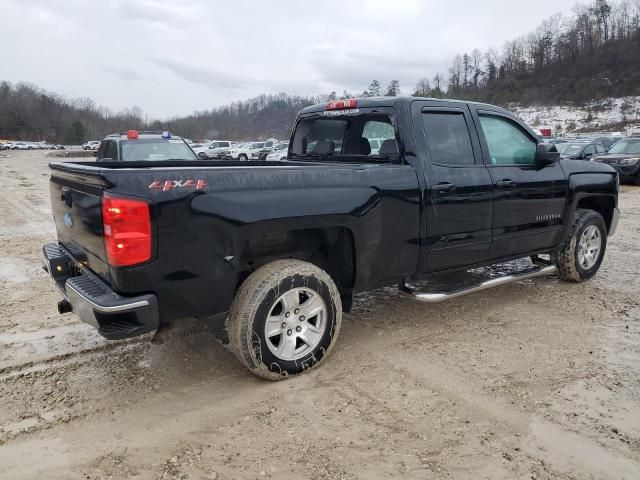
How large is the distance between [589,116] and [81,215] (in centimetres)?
8237

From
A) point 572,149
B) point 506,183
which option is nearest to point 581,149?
point 572,149

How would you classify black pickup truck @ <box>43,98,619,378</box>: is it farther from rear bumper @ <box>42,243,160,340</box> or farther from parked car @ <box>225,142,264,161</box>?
parked car @ <box>225,142,264,161</box>

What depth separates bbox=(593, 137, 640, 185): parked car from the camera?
17266mm

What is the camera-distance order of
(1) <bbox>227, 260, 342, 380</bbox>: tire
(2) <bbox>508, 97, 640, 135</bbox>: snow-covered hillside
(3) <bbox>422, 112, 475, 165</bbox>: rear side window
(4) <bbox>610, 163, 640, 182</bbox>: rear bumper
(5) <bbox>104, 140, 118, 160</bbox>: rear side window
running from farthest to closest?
1. (2) <bbox>508, 97, 640, 135</bbox>: snow-covered hillside
2. (4) <bbox>610, 163, 640, 182</bbox>: rear bumper
3. (5) <bbox>104, 140, 118, 160</bbox>: rear side window
4. (3) <bbox>422, 112, 475, 165</bbox>: rear side window
5. (1) <bbox>227, 260, 342, 380</bbox>: tire

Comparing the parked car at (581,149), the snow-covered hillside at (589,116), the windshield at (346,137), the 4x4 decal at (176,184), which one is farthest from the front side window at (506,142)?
the snow-covered hillside at (589,116)

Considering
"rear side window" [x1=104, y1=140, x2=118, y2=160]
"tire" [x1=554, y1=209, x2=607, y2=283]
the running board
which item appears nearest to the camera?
the running board

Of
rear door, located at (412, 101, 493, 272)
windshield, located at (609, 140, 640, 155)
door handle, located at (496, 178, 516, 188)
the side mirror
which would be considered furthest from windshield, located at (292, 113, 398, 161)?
windshield, located at (609, 140, 640, 155)

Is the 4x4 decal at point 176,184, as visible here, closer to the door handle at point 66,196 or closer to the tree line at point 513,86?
the door handle at point 66,196

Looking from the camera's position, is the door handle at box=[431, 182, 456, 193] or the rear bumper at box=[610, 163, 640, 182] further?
the rear bumper at box=[610, 163, 640, 182]

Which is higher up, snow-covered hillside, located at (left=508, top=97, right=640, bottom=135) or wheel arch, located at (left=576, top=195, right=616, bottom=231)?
snow-covered hillside, located at (left=508, top=97, right=640, bottom=135)

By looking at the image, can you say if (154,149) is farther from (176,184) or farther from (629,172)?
(629,172)

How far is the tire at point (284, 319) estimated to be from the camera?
3225 mm

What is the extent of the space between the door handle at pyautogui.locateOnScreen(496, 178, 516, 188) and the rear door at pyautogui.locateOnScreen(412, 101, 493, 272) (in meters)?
0.13

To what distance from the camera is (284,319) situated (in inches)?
134
